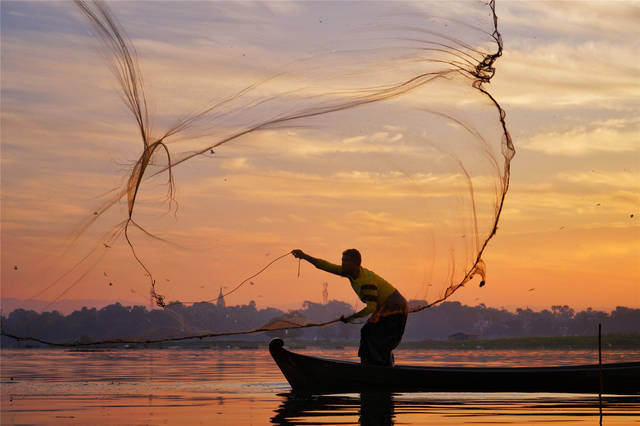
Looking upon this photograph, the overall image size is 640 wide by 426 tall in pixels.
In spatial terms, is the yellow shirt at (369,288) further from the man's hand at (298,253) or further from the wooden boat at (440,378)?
the wooden boat at (440,378)

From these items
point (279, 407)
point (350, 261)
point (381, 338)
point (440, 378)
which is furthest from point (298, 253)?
point (440, 378)

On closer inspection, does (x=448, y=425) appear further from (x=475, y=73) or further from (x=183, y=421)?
(x=475, y=73)

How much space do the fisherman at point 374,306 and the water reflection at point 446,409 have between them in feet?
3.05

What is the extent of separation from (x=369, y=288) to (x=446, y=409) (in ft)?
9.90

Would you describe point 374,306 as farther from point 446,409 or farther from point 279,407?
point 279,407

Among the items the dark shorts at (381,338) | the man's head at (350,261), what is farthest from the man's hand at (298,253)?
the dark shorts at (381,338)

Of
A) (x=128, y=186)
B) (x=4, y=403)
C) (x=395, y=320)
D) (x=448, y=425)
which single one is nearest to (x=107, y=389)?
(x=4, y=403)

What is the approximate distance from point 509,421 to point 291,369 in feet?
Result: 20.2

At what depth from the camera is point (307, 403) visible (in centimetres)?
1786

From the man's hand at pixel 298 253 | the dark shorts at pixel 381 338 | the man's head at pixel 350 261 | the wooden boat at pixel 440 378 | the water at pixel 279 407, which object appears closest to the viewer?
the water at pixel 279 407

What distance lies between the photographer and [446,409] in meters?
16.7

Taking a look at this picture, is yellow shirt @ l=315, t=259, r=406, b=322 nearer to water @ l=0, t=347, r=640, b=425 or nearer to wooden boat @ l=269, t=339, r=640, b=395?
wooden boat @ l=269, t=339, r=640, b=395

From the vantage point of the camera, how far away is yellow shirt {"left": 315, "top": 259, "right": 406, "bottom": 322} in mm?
18406

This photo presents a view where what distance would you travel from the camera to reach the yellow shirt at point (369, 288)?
60.4 feet
